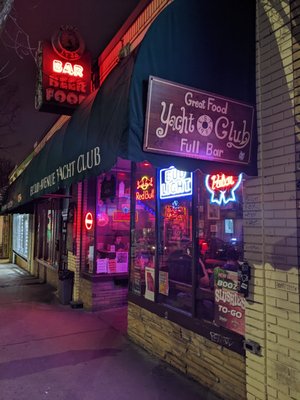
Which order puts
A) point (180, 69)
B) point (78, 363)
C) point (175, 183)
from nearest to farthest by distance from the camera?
point (180, 69) → point (78, 363) → point (175, 183)

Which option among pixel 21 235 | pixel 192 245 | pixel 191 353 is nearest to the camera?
pixel 191 353

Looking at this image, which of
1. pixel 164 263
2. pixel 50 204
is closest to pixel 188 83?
pixel 164 263

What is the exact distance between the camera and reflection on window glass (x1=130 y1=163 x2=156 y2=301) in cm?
602

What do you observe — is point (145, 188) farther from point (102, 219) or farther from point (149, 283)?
point (102, 219)

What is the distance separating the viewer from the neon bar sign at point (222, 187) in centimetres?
432

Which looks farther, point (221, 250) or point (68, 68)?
point (68, 68)

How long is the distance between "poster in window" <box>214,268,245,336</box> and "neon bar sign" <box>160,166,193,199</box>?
49.2 inches

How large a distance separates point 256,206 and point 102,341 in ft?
12.8

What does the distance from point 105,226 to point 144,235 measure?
297 cm

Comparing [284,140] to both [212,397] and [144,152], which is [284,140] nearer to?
[144,152]

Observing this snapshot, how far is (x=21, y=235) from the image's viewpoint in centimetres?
2012

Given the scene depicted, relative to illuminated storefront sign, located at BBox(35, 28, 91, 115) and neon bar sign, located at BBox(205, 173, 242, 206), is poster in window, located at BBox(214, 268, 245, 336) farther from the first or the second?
illuminated storefront sign, located at BBox(35, 28, 91, 115)

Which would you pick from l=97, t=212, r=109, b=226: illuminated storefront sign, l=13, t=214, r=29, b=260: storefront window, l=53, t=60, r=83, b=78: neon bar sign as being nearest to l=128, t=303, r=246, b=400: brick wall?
l=97, t=212, r=109, b=226: illuminated storefront sign

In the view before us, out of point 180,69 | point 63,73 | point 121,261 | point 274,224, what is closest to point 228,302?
point 274,224
